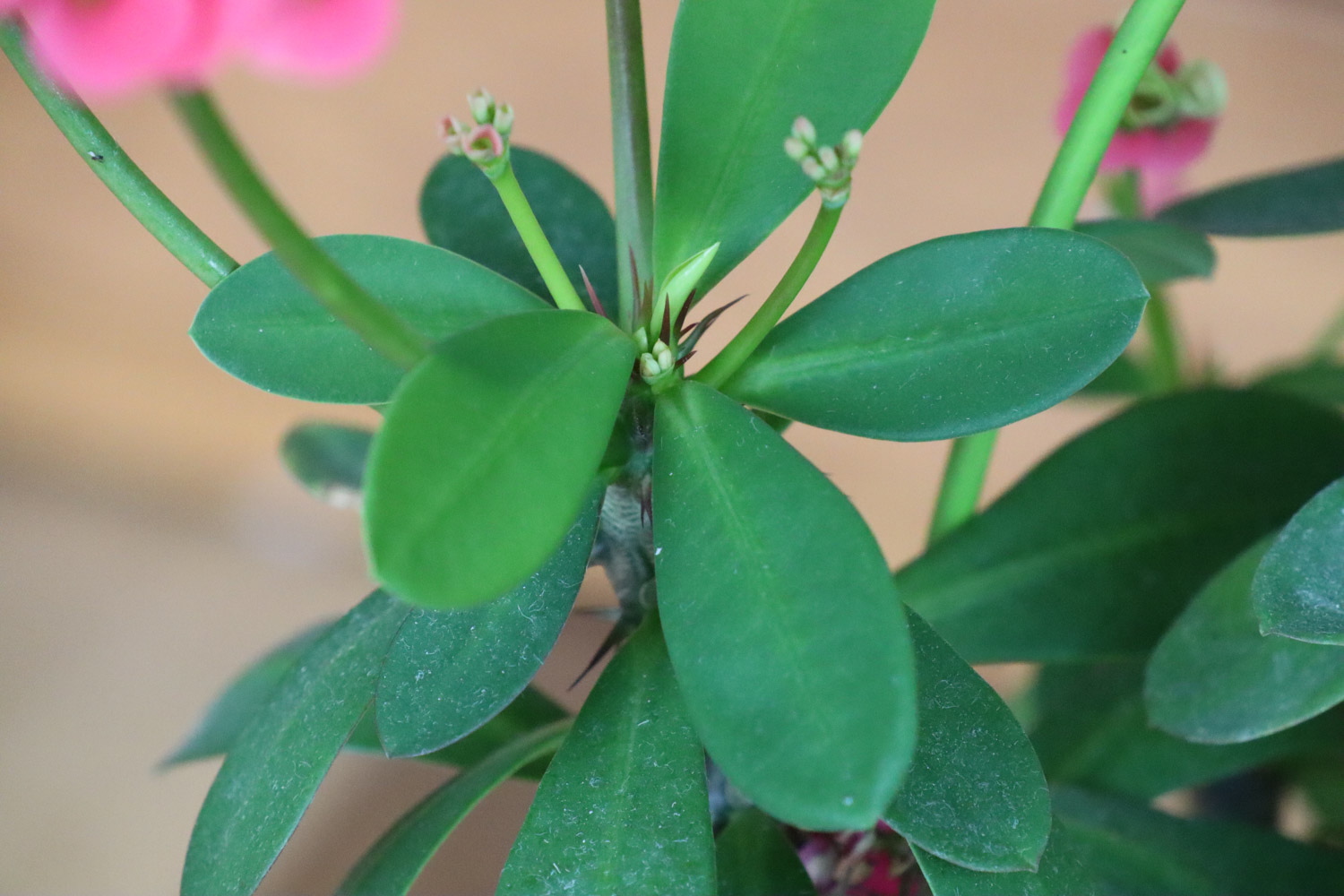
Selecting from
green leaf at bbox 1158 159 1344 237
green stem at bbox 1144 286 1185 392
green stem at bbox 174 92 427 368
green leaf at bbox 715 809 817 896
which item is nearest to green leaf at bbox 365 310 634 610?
green stem at bbox 174 92 427 368

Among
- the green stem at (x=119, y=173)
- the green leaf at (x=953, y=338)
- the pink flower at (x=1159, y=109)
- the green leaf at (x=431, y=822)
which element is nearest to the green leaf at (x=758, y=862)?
the green leaf at (x=431, y=822)

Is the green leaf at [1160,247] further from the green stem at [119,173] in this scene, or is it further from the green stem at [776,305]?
the green stem at [119,173]

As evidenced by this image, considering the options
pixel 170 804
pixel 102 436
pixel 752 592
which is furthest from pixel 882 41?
pixel 102 436

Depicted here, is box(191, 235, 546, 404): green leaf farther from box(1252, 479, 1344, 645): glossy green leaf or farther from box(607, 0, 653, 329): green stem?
box(1252, 479, 1344, 645): glossy green leaf

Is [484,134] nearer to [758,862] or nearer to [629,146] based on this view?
[629,146]

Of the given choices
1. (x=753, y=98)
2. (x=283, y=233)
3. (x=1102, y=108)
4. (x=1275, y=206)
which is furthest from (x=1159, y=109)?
(x=283, y=233)
